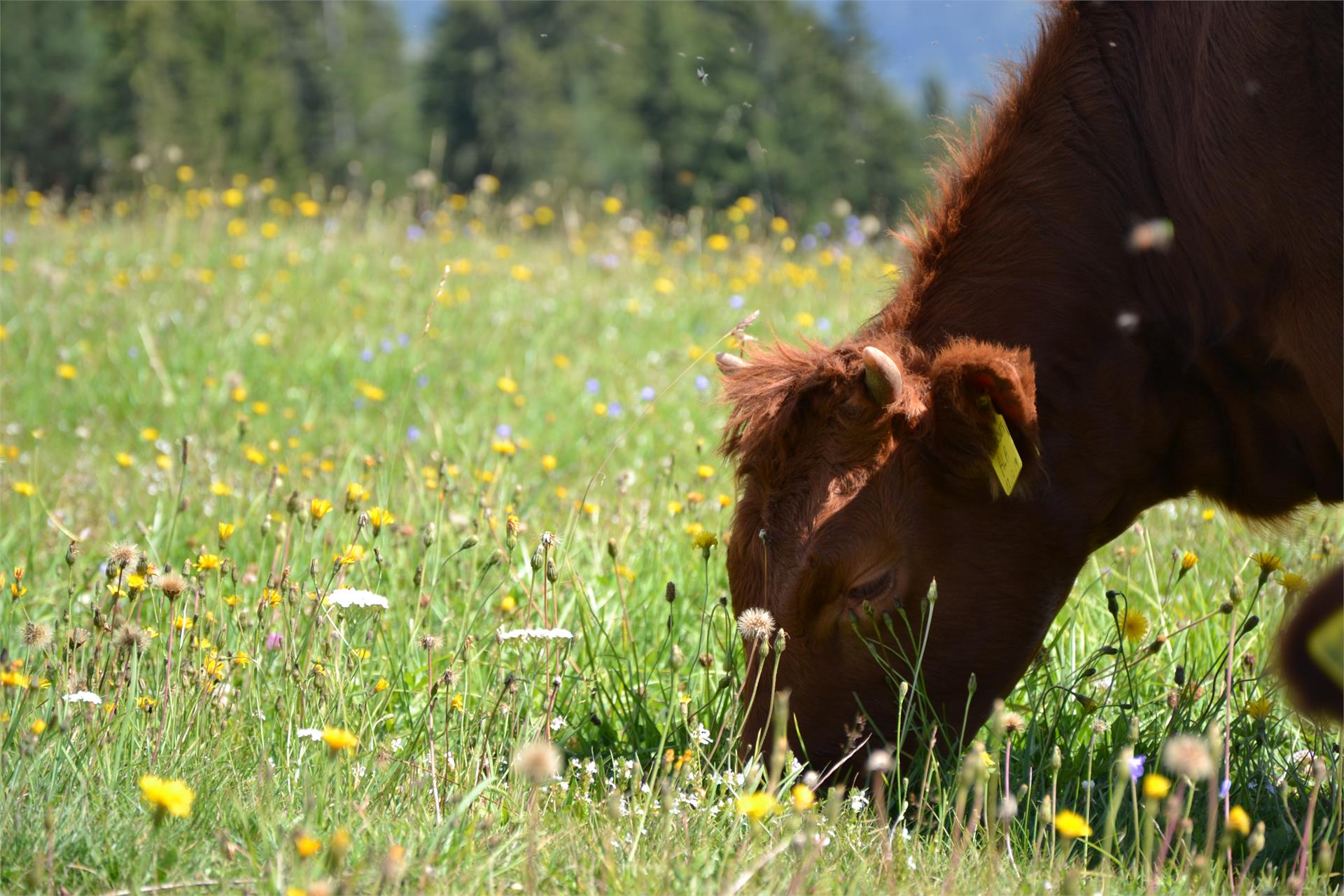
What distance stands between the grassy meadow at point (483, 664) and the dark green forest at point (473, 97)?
59.4 feet

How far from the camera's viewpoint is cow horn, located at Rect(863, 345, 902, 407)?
2518mm

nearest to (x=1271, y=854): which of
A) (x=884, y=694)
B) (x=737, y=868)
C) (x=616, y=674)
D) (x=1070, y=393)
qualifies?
(x=884, y=694)

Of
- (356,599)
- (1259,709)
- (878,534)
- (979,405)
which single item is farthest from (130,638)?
(1259,709)

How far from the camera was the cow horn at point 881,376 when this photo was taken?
2518 mm

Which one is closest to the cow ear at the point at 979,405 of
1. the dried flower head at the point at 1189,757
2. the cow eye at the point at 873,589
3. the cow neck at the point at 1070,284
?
the cow neck at the point at 1070,284

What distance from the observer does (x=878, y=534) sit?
2.68m

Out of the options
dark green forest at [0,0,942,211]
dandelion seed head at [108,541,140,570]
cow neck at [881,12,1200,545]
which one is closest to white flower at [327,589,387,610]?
dandelion seed head at [108,541,140,570]

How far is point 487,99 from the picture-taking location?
47.5 metres

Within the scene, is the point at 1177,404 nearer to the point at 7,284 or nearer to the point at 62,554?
the point at 62,554

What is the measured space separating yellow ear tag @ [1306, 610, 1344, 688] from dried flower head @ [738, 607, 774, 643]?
43.4 inches

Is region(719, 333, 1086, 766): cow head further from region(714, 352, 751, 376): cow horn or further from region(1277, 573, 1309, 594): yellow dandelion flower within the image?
region(1277, 573, 1309, 594): yellow dandelion flower

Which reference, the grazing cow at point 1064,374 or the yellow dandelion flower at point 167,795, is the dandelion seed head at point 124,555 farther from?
the grazing cow at point 1064,374

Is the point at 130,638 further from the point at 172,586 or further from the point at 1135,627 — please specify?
the point at 1135,627

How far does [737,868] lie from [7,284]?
24.9ft
